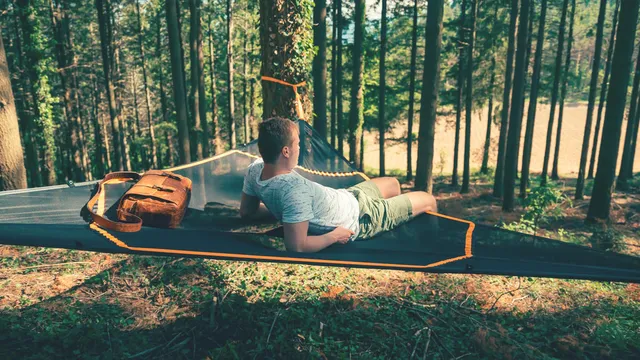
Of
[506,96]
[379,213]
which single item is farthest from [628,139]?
[379,213]

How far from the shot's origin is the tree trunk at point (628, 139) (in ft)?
40.5

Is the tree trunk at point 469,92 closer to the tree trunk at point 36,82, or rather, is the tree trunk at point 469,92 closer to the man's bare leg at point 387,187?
the man's bare leg at point 387,187

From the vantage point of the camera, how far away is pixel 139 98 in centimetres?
2630

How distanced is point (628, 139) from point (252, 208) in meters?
14.5

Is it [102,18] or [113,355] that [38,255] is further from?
[102,18]

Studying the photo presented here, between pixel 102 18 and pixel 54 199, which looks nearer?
pixel 54 199

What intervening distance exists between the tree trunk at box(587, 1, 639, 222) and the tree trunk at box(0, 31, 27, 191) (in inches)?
376

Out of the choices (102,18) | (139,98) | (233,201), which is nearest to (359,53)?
(102,18)

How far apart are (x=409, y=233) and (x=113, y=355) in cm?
225

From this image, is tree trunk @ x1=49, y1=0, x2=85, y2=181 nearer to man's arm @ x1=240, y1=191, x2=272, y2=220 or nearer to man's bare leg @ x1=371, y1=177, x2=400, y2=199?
man's arm @ x1=240, y1=191, x2=272, y2=220

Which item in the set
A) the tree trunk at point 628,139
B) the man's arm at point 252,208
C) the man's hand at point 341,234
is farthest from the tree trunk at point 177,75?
the tree trunk at point 628,139

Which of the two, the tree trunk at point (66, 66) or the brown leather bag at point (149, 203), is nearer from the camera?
the brown leather bag at point (149, 203)

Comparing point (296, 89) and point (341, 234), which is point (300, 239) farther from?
point (296, 89)

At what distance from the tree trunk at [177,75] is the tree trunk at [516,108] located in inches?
313
